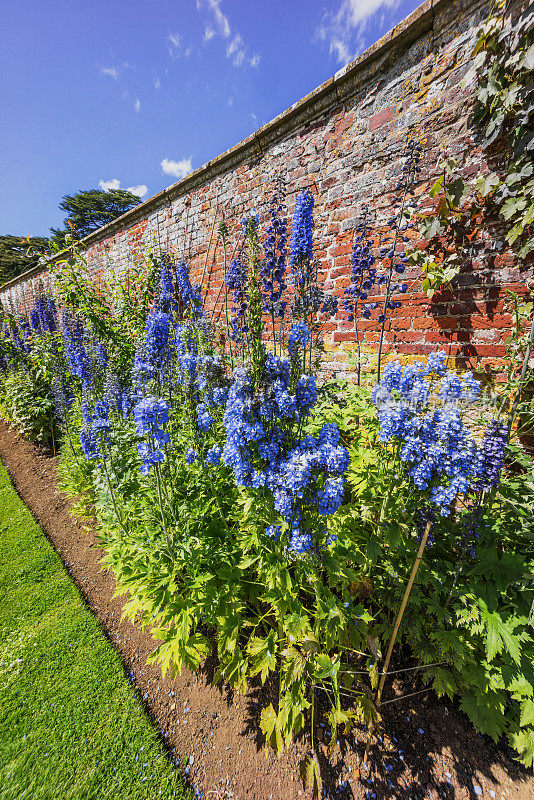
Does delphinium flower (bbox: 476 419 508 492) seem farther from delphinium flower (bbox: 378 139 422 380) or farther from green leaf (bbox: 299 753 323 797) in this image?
green leaf (bbox: 299 753 323 797)

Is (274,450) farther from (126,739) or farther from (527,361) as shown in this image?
(126,739)

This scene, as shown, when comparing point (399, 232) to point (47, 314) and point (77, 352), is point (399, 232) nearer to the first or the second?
point (77, 352)

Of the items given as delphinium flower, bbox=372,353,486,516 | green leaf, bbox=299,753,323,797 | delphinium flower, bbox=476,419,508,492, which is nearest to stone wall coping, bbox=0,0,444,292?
delphinium flower, bbox=372,353,486,516

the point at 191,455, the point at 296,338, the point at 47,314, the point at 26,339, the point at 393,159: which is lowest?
the point at 191,455

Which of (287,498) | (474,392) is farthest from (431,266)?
(287,498)

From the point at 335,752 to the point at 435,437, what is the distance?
198cm

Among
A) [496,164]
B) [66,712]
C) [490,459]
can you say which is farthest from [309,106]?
[66,712]

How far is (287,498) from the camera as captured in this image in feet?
4.83

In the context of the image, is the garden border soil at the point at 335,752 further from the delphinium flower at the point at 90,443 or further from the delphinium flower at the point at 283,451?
the delphinium flower at the point at 90,443

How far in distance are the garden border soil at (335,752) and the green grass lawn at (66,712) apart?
12 centimetres

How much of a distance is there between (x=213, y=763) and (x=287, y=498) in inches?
68.6

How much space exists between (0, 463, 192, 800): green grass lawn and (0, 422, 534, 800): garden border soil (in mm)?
123

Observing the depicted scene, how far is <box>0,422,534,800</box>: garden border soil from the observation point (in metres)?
1.64

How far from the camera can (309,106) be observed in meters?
3.45
